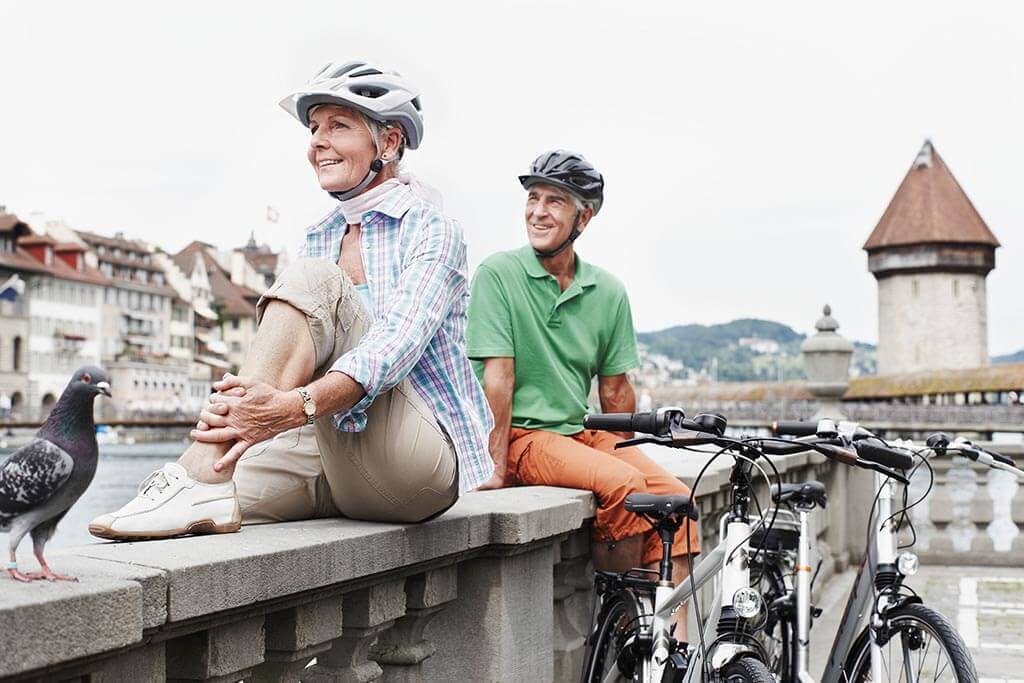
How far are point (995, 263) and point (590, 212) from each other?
266 ft

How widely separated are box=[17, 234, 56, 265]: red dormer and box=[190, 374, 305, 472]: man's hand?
8450 centimetres

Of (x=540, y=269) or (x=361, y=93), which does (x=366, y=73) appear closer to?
(x=361, y=93)

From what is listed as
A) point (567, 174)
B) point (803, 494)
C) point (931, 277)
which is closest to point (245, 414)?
point (567, 174)

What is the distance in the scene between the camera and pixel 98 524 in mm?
2297

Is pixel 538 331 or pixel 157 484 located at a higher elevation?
pixel 538 331

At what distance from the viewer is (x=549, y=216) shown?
14.0 ft

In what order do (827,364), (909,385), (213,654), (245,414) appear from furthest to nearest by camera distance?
(909,385)
(827,364)
(245,414)
(213,654)

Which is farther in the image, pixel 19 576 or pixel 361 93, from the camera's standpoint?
pixel 361 93

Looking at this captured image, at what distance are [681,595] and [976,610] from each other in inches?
174

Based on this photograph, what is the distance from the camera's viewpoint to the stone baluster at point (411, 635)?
2.95 meters

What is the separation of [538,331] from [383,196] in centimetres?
124

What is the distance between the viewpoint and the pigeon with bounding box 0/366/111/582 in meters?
1.74

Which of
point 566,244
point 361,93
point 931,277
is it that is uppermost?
point 931,277

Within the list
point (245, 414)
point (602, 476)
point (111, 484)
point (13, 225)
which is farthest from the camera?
point (13, 225)
